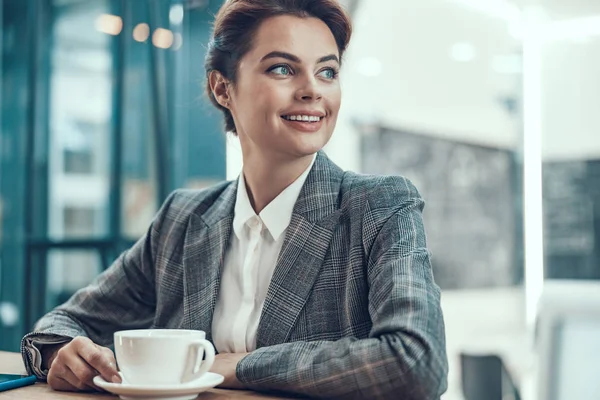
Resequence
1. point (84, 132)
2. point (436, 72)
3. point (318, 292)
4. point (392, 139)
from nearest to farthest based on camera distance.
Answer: point (318, 292)
point (84, 132)
point (436, 72)
point (392, 139)

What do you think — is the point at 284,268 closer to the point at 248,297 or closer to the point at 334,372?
the point at 248,297

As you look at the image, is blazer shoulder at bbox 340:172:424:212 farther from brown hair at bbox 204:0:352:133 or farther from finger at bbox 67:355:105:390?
→ finger at bbox 67:355:105:390

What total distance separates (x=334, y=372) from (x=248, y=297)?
37 cm

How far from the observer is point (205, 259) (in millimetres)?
1472

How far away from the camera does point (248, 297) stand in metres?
1.38

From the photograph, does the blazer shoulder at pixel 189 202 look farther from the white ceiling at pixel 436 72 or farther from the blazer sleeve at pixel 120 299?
the white ceiling at pixel 436 72

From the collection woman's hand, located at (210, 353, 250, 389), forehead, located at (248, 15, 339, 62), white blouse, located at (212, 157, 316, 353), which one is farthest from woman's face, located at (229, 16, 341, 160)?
woman's hand, located at (210, 353, 250, 389)

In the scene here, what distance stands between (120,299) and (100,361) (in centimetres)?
44

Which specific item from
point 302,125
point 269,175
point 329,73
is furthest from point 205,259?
point 329,73

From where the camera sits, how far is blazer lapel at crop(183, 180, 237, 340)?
140 centimetres

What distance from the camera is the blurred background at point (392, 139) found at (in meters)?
3.44

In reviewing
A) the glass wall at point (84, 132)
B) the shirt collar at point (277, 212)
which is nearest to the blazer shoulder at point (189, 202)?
the shirt collar at point (277, 212)

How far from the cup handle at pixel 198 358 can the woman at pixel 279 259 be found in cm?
10

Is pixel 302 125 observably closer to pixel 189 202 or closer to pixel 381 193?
pixel 381 193
